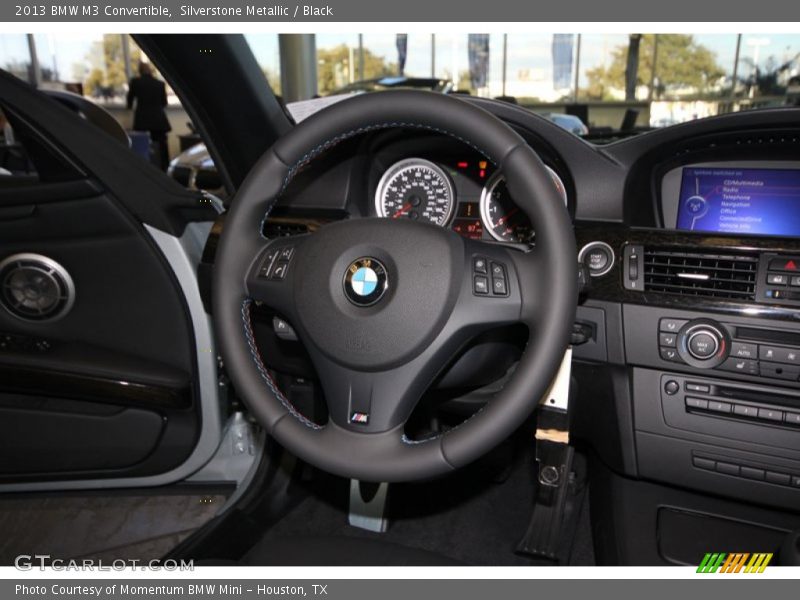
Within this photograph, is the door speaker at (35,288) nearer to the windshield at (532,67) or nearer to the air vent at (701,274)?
the air vent at (701,274)

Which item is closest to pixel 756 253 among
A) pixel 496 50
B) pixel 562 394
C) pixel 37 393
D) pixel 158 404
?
pixel 562 394

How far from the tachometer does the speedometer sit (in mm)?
98

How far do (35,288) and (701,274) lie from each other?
5.64ft

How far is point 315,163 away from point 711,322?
3.38ft

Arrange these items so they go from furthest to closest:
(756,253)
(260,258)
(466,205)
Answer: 1. (466,205)
2. (756,253)
3. (260,258)

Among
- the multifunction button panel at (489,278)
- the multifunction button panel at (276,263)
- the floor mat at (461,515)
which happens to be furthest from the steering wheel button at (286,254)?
the floor mat at (461,515)

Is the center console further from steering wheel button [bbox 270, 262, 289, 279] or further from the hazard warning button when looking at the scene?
steering wheel button [bbox 270, 262, 289, 279]

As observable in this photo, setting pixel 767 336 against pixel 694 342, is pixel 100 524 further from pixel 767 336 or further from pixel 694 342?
pixel 767 336

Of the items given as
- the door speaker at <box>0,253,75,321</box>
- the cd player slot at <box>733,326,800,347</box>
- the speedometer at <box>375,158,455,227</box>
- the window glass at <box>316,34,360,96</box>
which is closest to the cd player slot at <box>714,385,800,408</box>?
the cd player slot at <box>733,326,800,347</box>

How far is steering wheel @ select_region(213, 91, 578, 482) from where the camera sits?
3.32 feet

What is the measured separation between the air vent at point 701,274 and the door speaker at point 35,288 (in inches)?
60.6

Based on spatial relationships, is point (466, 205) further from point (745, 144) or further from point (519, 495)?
point (519, 495)

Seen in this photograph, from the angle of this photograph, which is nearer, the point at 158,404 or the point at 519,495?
the point at 158,404

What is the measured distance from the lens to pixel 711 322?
141 centimetres
